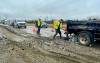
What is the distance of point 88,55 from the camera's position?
1377 centimetres

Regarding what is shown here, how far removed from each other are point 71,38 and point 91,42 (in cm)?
348

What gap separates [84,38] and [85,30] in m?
0.56

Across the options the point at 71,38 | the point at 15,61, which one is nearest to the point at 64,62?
the point at 15,61

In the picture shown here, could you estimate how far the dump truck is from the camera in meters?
17.2

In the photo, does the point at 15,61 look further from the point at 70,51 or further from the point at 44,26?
the point at 44,26

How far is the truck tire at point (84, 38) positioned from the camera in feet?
57.4

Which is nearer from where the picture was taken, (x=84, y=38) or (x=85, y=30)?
(x=84, y=38)

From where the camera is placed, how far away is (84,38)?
1795 cm

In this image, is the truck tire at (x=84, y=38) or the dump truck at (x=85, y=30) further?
the truck tire at (x=84, y=38)

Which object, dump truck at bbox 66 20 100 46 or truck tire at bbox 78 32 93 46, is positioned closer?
dump truck at bbox 66 20 100 46

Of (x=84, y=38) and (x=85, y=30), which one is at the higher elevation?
(x=85, y=30)

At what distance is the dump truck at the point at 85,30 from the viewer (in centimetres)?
1719

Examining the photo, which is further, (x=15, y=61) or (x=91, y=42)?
(x=91, y=42)

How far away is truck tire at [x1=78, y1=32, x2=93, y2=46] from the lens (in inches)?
689
